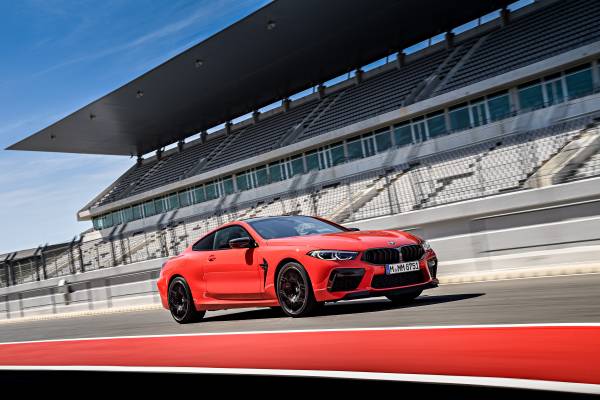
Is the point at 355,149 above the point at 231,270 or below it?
above

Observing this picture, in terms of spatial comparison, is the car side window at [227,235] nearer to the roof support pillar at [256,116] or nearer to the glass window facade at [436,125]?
the glass window facade at [436,125]

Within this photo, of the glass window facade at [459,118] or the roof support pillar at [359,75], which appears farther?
the roof support pillar at [359,75]

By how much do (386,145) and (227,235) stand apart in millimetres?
27115

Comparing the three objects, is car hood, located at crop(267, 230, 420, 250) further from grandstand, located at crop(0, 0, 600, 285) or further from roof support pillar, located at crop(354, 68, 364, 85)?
roof support pillar, located at crop(354, 68, 364, 85)

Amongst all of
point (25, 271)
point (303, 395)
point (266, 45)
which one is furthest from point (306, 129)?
point (303, 395)

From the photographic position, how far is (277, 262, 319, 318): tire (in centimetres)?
863

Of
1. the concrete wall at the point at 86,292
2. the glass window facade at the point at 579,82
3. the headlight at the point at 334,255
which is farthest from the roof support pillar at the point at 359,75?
the headlight at the point at 334,255

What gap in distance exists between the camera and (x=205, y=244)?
423 inches

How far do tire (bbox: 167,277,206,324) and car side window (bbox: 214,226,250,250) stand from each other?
847 mm

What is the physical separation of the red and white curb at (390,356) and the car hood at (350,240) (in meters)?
1.49

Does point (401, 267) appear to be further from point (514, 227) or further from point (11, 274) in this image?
point (11, 274)

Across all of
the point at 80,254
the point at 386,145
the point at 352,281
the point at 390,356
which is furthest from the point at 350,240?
the point at 386,145

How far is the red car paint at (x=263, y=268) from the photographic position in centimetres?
845

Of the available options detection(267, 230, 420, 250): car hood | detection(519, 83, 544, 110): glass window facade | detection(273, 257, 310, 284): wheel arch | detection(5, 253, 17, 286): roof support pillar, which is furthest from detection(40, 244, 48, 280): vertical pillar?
detection(519, 83, 544, 110): glass window facade
